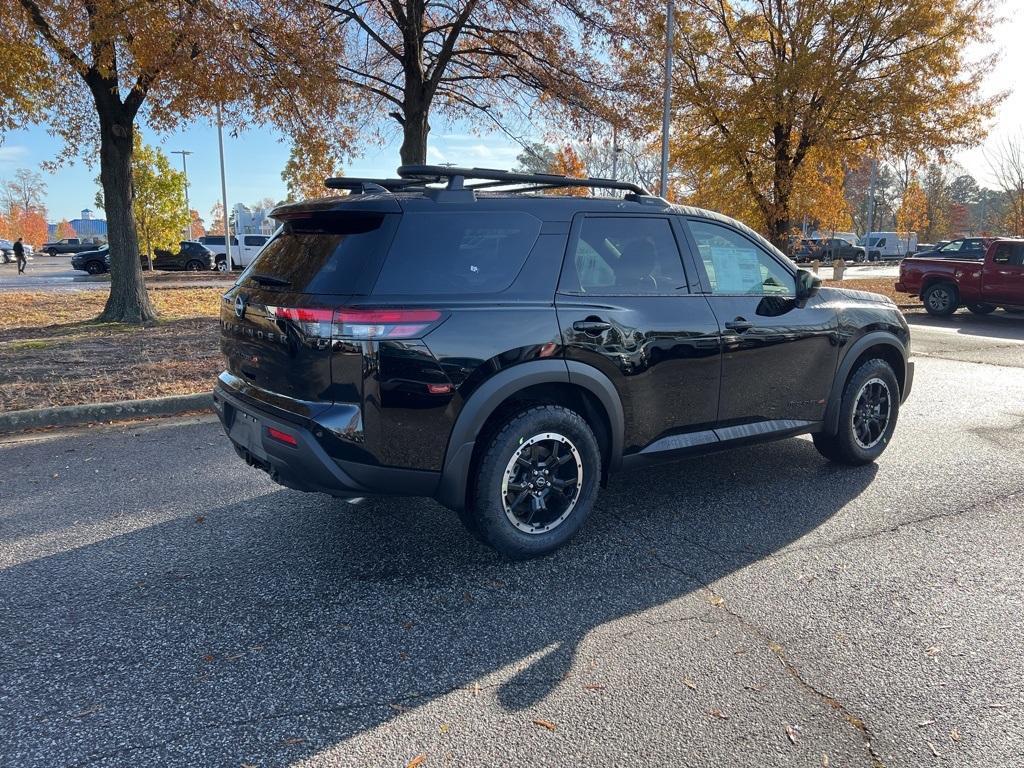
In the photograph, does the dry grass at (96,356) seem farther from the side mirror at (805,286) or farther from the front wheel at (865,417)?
the front wheel at (865,417)

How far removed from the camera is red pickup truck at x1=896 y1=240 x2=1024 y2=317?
15.0m

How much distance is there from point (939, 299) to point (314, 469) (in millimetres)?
17047

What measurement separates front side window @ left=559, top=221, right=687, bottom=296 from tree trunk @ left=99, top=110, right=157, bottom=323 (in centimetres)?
1035

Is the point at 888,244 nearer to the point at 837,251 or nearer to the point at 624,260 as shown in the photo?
the point at 837,251

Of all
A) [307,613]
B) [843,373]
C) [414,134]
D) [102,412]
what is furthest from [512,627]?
[414,134]

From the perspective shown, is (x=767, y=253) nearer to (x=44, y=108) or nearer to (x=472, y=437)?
(x=472, y=437)

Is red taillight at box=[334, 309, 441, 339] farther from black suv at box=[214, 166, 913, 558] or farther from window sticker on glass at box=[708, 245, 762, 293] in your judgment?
window sticker on glass at box=[708, 245, 762, 293]

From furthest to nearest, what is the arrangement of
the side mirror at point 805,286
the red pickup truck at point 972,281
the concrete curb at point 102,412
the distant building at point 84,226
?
the distant building at point 84,226, the red pickup truck at point 972,281, the concrete curb at point 102,412, the side mirror at point 805,286

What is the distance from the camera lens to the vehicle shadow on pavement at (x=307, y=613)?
2.47m

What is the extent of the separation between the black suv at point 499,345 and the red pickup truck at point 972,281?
534 inches

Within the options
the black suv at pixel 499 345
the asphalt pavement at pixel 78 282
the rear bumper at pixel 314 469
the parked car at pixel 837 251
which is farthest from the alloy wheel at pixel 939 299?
the parked car at pixel 837 251

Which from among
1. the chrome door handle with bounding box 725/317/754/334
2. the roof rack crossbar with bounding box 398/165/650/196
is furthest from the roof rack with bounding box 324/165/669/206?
the chrome door handle with bounding box 725/317/754/334

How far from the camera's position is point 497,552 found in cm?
371

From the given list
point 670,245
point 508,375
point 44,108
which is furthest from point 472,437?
point 44,108
